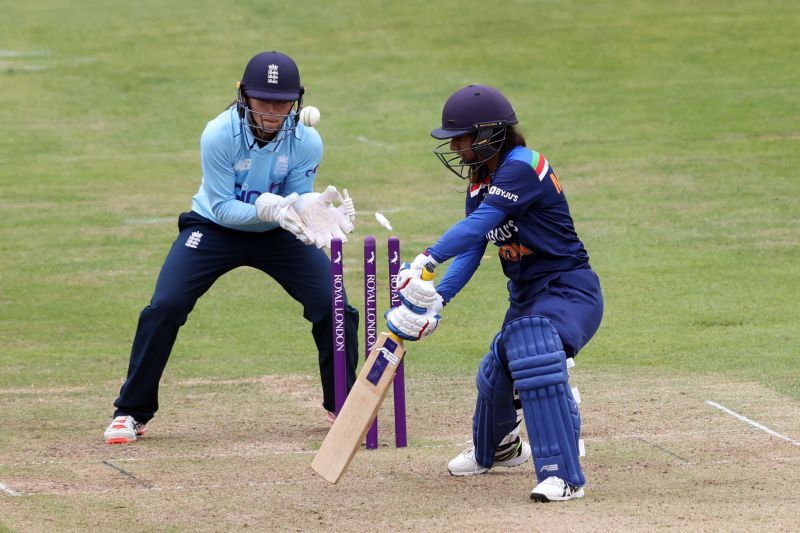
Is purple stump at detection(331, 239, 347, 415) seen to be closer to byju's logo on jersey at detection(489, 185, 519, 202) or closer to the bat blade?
the bat blade

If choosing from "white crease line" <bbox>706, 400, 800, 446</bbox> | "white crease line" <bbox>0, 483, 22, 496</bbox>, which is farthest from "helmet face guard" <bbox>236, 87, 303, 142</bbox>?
"white crease line" <bbox>706, 400, 800, 446</bbox>

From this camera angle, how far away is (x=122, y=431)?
7.28m

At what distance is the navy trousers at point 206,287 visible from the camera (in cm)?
726

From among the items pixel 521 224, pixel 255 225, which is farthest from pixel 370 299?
pixel 521 224

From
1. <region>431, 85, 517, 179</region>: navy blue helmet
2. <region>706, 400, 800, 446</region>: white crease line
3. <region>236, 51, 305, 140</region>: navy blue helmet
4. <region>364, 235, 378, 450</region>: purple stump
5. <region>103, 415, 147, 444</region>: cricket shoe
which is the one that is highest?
<region>236, 51, 305, 140</region>: navy blue helmet

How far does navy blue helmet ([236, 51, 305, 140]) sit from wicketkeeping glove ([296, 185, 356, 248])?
44cm

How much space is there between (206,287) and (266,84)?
3.82 ft

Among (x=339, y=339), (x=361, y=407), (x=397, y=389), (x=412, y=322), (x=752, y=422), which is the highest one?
(x=412, y=322)

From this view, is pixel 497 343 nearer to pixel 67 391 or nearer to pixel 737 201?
pixel 67 391

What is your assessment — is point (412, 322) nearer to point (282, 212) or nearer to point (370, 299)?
point (370, 299)

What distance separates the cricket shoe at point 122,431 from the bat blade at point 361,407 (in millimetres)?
1412

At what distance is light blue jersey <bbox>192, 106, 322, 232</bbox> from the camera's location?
Answer: 7160 mm

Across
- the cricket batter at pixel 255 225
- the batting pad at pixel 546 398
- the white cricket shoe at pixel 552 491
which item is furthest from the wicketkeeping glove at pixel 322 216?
the white cricket shoe at pixel 552 491

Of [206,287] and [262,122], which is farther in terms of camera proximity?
[206,287]
